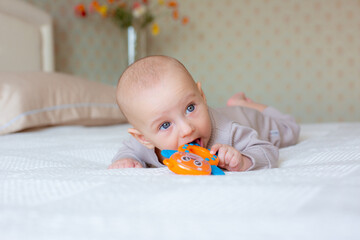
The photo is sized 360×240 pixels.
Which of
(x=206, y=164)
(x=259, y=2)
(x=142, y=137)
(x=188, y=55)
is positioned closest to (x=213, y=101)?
(x=188, y=55)

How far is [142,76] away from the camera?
887mm

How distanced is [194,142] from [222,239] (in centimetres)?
52

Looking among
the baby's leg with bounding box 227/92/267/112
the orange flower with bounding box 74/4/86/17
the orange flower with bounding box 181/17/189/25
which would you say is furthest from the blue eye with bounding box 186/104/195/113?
the orange flower with bounding box 181/17/189/25

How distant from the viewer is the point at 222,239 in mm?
409

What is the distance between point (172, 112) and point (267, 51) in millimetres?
2821

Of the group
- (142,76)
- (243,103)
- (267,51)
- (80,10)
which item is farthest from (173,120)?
(267,51)

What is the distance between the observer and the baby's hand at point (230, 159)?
806 mm

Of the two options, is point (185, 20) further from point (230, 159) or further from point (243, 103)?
point (230, 159)

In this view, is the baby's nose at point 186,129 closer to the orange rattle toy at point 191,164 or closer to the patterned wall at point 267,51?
the orange rattle toy at point 191,164

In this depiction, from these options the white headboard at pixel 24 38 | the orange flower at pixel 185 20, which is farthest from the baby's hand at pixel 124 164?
the orange flower at pixel 185 20

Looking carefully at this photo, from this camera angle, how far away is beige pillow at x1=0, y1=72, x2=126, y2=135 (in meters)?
1.58

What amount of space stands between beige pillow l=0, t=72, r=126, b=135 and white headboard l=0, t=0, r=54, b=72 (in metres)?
0.59

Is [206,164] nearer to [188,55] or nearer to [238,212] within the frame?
[238,212]

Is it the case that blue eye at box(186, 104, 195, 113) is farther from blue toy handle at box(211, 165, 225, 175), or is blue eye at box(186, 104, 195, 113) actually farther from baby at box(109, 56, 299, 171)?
blue toy handle at box(211, 165, 225, 175)
